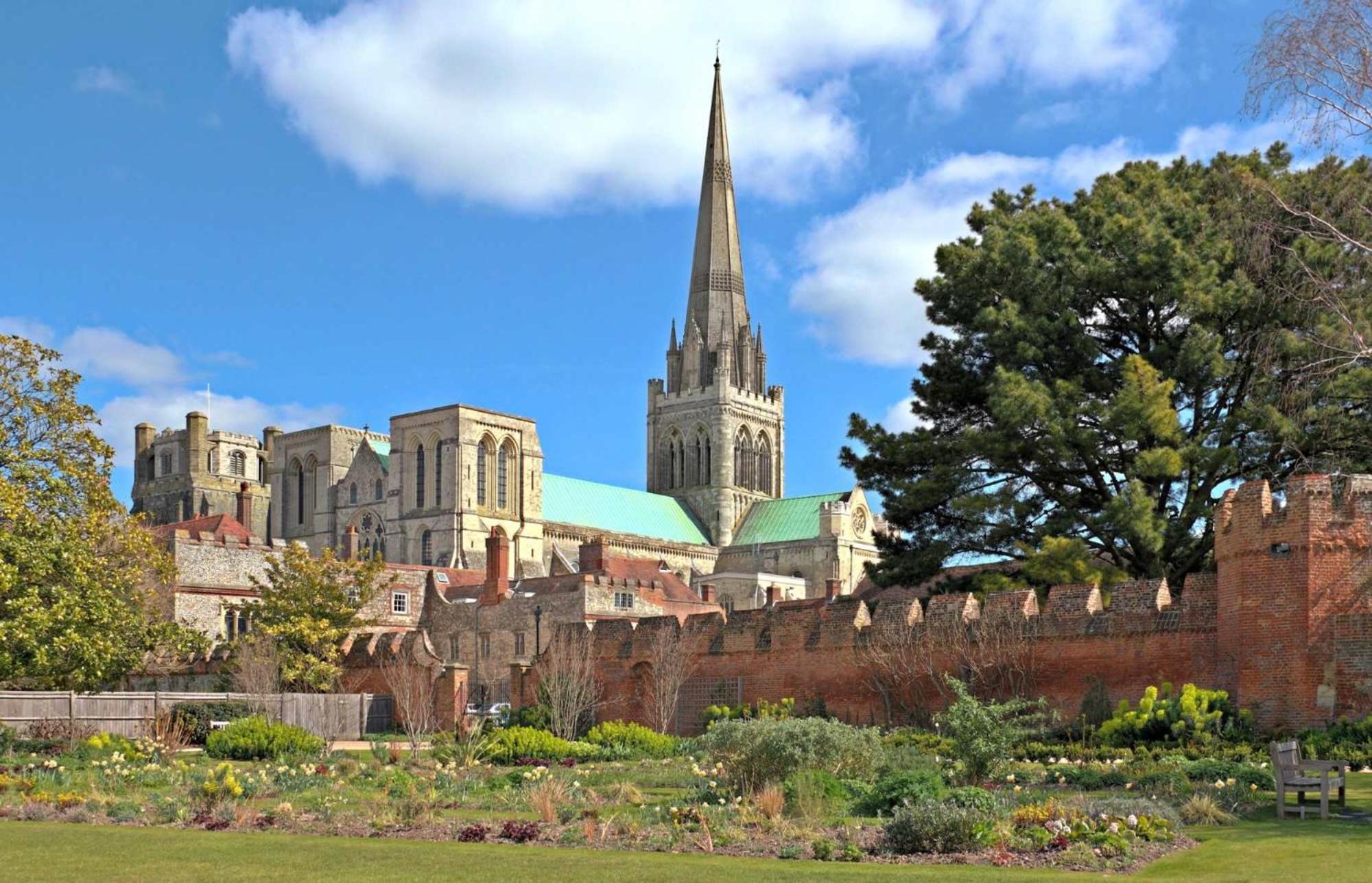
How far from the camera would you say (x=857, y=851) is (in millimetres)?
15656

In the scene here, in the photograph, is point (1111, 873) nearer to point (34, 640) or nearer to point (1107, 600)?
point (1107, 600)

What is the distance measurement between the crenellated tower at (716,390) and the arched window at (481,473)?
87.3 feet

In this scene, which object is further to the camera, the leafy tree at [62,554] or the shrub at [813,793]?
the leafy tree at [62,554]

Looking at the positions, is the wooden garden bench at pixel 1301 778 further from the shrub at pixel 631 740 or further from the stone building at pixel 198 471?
the stone building at pixel 198 471

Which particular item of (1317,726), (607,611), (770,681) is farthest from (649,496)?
(1317,726)

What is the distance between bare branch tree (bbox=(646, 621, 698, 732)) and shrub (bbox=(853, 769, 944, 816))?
1688 centimetres

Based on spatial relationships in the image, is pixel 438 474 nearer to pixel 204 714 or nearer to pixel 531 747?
pixel 204 714

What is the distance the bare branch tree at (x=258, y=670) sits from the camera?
3744 centimetres

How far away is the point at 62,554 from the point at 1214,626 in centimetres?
2195

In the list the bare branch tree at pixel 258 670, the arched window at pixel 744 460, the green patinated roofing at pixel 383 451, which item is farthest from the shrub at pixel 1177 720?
the arched window at pixel 744 460

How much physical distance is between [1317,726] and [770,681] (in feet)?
44.1

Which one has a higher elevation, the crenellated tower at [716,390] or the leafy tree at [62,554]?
the crenellated tower at [716,390]

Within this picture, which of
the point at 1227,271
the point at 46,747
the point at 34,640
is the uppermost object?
the point at 1227,271

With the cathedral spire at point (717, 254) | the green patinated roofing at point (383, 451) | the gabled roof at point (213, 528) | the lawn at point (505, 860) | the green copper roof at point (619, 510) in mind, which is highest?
the cathedral spire at point (717, 254)
